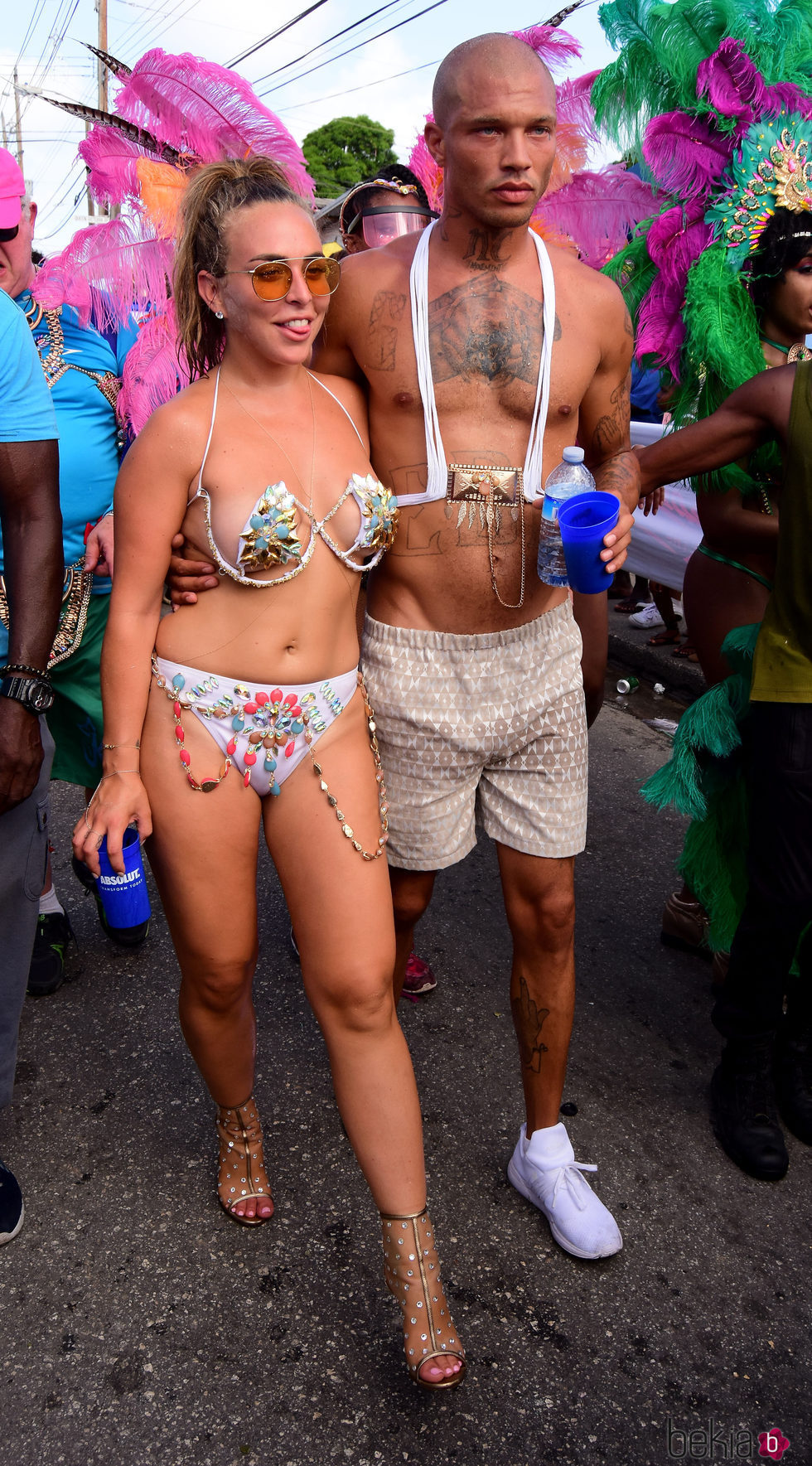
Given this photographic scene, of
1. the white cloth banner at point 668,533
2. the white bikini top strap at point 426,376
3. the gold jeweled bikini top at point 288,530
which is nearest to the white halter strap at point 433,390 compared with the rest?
the white bikini top strap at point 426,376

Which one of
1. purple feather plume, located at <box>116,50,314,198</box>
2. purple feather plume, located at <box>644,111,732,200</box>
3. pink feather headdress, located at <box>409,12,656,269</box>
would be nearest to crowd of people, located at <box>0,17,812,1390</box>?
purple feather plume, located at <box>116,50,314,198</box>

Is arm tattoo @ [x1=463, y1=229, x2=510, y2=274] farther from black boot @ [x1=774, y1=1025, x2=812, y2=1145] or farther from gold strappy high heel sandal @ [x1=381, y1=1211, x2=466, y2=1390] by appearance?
black boot @ [x1=774, y1=1025, x2=812, y2=1145]

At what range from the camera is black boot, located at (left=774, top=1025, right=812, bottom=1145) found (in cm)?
266

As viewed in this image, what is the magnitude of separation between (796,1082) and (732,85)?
260cm

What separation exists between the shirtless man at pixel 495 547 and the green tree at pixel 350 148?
1159 inches

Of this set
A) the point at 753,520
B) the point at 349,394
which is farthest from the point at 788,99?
the point at 349,394

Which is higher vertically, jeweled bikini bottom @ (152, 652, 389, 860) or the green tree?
the green tree

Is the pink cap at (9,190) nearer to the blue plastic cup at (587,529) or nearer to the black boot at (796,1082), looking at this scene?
the blue plastic cup at (587,529)

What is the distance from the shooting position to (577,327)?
7.10 feet

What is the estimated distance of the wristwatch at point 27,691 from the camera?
7.16 ft

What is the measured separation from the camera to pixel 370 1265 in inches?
88.9

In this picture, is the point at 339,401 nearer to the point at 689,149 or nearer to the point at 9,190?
the point at 9,190

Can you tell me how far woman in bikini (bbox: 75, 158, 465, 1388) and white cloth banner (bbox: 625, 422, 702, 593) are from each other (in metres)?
4.02

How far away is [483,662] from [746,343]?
4.19 feet
